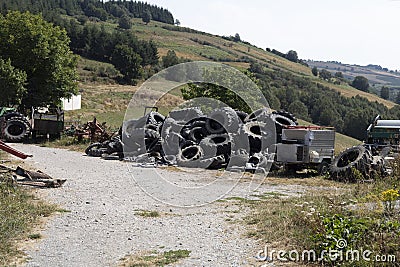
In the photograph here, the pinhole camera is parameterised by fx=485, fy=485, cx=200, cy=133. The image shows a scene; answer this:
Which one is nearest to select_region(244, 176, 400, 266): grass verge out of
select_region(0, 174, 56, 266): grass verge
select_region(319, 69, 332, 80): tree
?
select_region(0, 174, 56, 266): grass verge

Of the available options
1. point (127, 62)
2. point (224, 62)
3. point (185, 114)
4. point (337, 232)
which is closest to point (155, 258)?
point (337, 232)

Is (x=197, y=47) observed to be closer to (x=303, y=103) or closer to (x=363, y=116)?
(x=303, y=103)

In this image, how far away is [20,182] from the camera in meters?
12.9

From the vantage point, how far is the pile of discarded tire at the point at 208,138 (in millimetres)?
18078

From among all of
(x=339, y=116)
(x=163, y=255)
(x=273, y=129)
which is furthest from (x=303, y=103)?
(x=163, y=255)

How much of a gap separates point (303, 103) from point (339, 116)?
672cm

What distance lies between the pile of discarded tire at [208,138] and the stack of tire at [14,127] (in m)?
6.93

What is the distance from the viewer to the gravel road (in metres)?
7.29

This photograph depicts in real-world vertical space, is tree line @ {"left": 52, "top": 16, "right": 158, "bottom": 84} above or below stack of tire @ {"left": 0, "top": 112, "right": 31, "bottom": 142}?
above

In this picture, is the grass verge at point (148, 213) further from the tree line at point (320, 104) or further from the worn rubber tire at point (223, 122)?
the tree line at point (320, 104)

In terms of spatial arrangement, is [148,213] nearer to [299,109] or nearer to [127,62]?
[127,62]

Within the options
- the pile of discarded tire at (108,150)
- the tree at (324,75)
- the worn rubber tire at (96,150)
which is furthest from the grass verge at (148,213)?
the tree at (324,75)

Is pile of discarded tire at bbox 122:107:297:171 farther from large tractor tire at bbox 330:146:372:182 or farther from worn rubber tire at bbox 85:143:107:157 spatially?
large tractor tire at bbox 330:146:372:182

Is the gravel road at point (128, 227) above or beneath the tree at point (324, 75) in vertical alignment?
beneath
